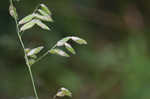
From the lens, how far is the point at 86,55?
3.83 m

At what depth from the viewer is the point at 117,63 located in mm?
3697

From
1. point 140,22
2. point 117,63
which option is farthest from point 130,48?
point 140,22

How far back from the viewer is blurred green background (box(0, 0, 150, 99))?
3.12 metres

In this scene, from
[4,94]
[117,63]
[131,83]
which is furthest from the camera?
[117,63]

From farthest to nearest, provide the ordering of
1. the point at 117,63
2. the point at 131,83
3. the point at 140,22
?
the point at 140,22 → the point at 117,63 → the point at 131,83

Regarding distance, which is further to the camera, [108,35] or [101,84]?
[108,35]

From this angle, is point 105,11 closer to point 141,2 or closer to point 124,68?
point 141,2

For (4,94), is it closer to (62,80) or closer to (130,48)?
(62,80)

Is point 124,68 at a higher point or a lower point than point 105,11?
lower

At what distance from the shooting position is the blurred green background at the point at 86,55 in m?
3.12

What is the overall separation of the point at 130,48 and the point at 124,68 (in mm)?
331

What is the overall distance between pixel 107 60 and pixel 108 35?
867 mm

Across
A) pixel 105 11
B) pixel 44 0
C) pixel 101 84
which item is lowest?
pixel 101 84

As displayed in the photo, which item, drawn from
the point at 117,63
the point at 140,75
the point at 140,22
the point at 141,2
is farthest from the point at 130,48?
the point at 141,2
